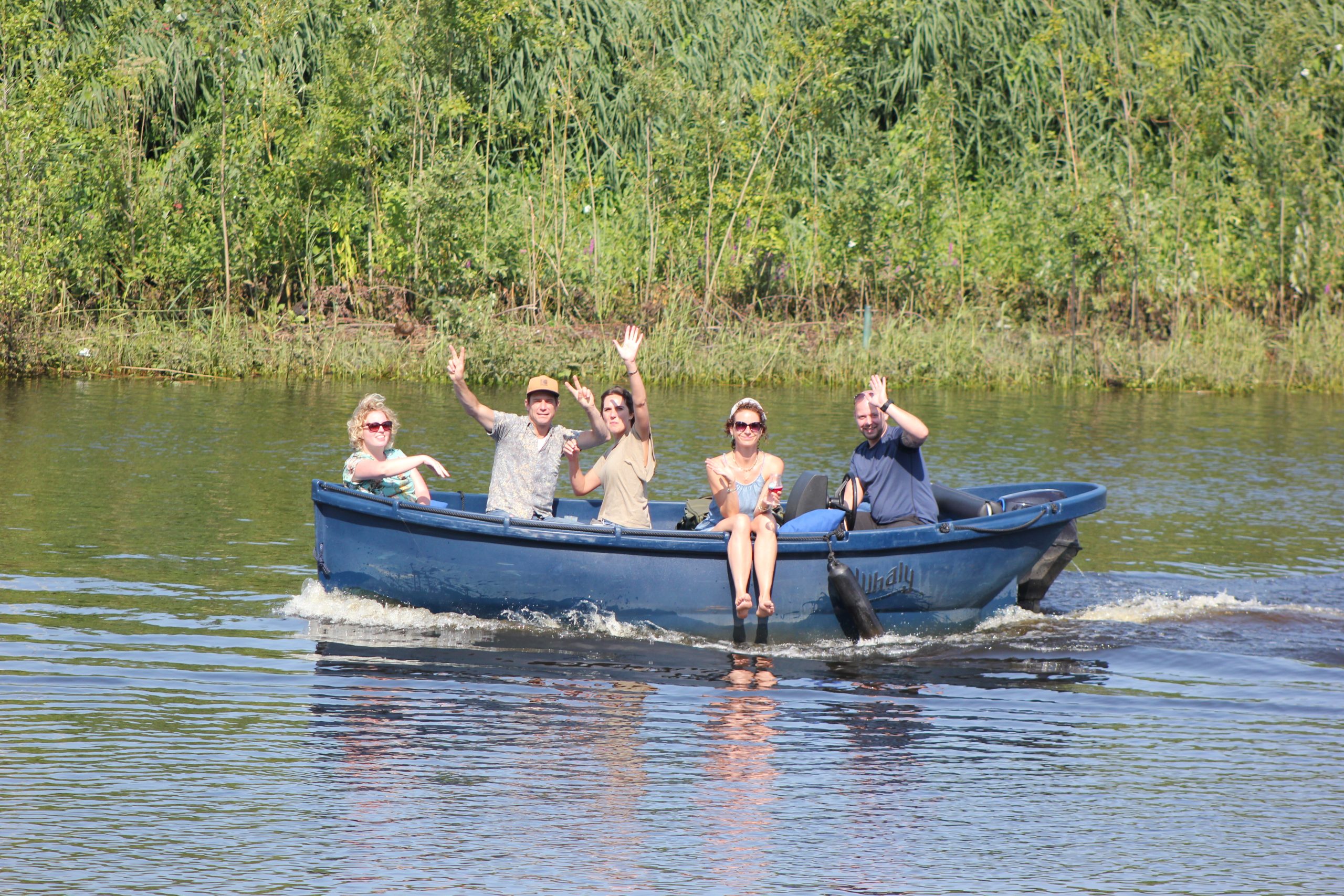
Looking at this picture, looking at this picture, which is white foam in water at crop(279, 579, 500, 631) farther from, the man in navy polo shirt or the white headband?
the man in navy polo shirt

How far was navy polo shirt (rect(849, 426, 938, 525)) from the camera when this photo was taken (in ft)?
29.2

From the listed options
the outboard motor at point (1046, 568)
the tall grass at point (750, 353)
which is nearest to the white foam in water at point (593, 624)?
the outboard motor at point (1046, 568)

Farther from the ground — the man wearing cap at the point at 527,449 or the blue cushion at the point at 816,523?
the man wearing cap at the point at 527,449

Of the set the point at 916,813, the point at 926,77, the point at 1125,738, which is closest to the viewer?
Answer: the point at 916,813

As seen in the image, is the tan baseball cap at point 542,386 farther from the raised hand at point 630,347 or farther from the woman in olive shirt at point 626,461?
the raised hand at point 630,347

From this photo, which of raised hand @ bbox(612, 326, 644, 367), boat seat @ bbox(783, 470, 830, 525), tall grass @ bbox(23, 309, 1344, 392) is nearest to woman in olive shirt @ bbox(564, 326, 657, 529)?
raised hand @ bbox(612, 326, 644, 367)

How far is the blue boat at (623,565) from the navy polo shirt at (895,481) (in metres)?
0.29

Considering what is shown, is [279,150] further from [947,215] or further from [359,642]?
[359,642]

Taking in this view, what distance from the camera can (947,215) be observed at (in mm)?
24578

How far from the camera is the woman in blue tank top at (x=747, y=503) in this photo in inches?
327

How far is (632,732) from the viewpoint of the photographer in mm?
6570

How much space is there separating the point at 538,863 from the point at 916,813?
138 cm

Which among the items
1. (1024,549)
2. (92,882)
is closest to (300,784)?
(92,882)

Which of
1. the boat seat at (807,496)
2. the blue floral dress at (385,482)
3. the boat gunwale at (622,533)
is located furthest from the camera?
the boat seat at (807,496)
